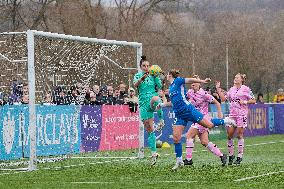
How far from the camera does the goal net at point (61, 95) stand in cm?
1978

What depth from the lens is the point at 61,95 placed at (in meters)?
22.0

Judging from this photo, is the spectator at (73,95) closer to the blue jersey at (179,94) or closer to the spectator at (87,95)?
the spectator at (87,95)

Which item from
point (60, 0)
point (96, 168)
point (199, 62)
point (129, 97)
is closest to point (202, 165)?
point (96, 168)

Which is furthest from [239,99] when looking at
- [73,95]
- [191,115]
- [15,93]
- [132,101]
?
[15,93]

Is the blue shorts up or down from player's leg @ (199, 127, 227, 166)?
up

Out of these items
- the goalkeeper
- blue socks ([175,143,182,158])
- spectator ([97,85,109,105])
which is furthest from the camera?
spectator ([97,85,109,105])

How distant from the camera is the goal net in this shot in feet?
64.9

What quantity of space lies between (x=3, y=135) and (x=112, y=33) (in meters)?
30.7

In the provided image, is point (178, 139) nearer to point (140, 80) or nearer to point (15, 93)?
point (140, 80)

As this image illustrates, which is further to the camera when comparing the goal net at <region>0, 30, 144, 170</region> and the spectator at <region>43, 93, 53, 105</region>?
the spectator at <region>43, 93, 53, 105</region>

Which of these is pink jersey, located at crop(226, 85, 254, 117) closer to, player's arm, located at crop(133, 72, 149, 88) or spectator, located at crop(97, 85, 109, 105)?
player's arm, located at crop(133, 72, 149, 88)

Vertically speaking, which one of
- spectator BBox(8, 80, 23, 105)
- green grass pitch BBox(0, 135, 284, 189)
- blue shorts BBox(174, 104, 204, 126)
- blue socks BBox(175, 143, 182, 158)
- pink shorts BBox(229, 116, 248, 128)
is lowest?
green grass pitch BBox(0, 135, 284, 189)

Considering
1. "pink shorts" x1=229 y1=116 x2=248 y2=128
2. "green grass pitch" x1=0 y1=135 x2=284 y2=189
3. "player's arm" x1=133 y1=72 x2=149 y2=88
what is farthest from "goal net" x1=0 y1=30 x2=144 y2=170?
"pink shorts" x1=229 y1=116 x2=248 y2=128

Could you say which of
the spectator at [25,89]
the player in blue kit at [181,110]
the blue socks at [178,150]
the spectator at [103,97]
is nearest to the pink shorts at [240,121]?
the player in blue kit at [181,110]
